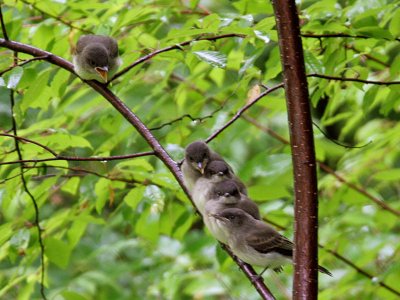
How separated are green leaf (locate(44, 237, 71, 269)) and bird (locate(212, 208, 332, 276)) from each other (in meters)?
0.72

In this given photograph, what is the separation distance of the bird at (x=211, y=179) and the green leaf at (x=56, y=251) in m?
0.62

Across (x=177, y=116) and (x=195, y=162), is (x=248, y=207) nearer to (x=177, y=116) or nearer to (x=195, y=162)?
(x=195, y=162)

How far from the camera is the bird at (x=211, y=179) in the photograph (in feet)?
9.17

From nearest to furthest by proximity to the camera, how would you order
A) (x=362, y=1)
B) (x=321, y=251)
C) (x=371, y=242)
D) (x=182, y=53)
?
(x=182, y=53), (x=362, y=1), (x=321, y=251), (x=371, y=242)

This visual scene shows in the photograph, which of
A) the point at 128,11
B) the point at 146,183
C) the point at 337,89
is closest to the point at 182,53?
the point at 128,11

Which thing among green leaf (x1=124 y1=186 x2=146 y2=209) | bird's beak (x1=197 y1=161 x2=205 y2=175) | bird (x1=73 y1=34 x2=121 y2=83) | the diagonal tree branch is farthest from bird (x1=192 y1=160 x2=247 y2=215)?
bird (x1=73 y1=34 x2=121 y2=83)

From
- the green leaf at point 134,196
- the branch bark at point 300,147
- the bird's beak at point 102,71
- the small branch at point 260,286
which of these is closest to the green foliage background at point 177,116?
the green leaf at point 134,196

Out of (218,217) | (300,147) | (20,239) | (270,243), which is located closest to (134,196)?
(218,217)

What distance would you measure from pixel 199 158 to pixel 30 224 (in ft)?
2.51

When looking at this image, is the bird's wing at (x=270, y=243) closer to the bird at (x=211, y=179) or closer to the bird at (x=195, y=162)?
the bird at (x=211, y=179)

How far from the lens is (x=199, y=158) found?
3025mm

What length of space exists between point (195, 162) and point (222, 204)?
1.07ft

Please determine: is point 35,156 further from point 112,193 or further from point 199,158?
point 199,158

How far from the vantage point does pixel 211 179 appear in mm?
2920
